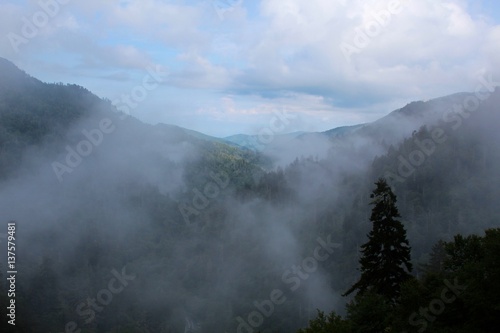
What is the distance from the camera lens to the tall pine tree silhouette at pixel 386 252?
22312 mm

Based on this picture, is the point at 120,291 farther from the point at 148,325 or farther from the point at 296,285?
the point at 296,285

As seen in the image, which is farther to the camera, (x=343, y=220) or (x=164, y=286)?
(x=343, y=220)

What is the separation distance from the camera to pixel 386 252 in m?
22.4

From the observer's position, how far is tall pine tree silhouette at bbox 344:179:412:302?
2231cm

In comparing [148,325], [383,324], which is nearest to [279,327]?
[148,325]

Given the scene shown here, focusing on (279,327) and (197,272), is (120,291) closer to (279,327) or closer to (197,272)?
(197,272)

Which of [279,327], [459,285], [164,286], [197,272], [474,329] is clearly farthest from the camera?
[197,272]

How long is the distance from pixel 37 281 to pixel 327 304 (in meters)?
96.7

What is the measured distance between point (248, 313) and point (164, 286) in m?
43.3

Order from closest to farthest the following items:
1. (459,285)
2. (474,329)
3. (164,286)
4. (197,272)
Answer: (474,329)
(459,285)
(164,286)
(197,272)

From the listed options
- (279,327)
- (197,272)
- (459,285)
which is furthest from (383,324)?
(197,272)

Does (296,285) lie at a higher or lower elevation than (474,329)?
lower

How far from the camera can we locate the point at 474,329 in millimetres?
16609

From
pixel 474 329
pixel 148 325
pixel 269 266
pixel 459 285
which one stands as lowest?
pixel 148 325
